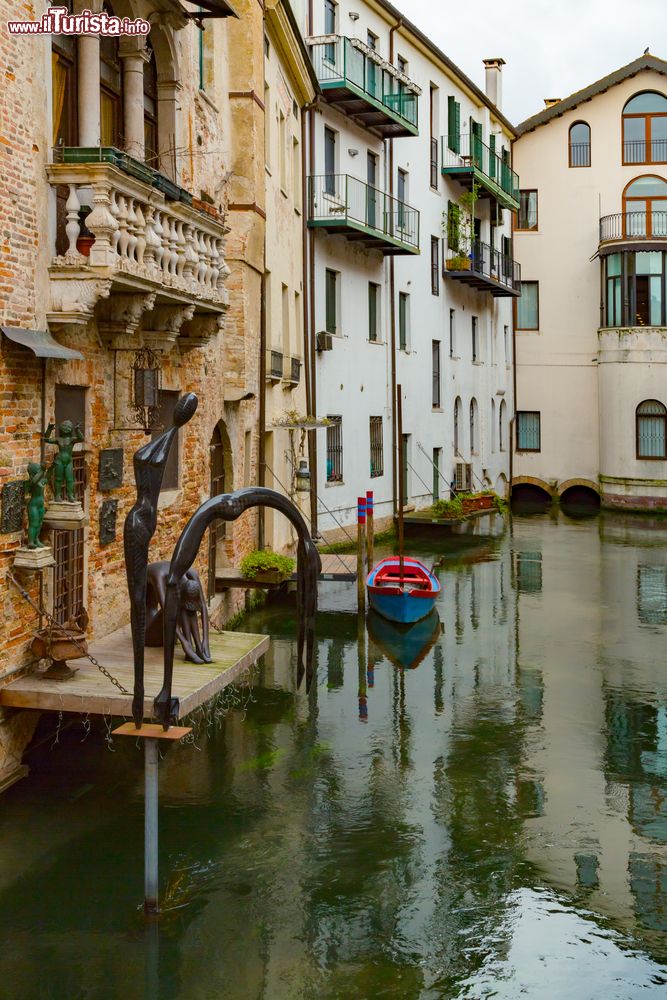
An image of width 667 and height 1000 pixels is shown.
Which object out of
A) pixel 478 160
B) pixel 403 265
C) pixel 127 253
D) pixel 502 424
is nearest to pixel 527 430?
pixel 502 424

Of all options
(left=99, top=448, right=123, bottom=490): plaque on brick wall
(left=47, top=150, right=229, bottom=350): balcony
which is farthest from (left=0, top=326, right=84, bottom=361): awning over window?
(left=99, top=448, right=123, bottom=490): plaque on brick wall

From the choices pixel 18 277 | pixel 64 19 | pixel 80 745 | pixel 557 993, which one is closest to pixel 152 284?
pixel 18 277

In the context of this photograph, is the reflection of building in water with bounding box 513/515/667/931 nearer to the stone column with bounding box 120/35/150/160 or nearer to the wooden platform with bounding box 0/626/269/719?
the wooden platform with bounding box 0/626/269/719

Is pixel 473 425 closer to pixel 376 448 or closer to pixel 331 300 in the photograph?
pixel 376 448

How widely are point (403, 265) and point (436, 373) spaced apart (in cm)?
458

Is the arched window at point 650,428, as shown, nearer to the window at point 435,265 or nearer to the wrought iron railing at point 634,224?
the wrought iron railing at point 634,224

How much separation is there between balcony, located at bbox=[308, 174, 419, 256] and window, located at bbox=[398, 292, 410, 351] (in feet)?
5.59

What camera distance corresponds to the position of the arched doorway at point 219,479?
724 inches

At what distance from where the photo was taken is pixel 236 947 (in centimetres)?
866

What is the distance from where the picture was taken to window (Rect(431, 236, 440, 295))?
35.8 m

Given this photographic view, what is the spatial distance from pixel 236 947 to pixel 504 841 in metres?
3.26

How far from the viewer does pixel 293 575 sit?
63.9 feet

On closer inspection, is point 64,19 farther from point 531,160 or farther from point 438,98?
point 531,160

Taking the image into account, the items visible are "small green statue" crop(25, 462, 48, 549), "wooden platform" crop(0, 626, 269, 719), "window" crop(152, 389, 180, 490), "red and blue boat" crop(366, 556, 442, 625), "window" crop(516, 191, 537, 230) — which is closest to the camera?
"wooden platform" crop(0, 626, 269, 719)
